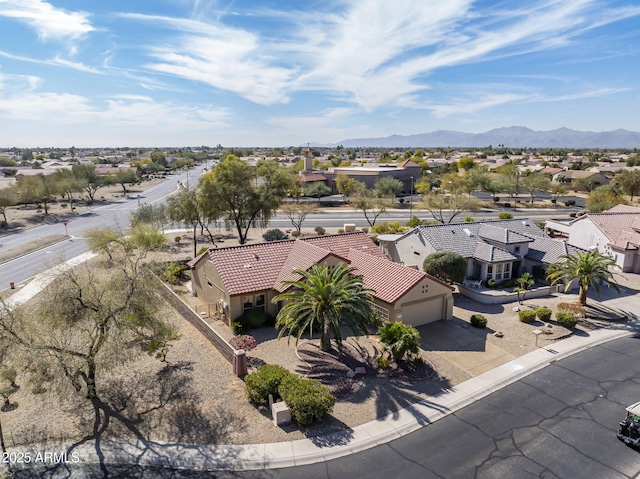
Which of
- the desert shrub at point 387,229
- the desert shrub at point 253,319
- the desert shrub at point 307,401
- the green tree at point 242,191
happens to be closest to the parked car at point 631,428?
the desert shrub at point 307,401

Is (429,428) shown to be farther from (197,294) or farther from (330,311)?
(197,294)

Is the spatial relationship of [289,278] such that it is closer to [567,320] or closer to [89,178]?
[567,320]

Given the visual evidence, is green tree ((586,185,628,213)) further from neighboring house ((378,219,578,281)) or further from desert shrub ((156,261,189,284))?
desert shrub ((156,261,189,284))

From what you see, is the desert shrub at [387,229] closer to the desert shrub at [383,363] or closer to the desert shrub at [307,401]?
the desert shrub at [383,363]

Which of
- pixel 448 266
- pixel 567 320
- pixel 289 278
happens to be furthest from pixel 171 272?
pixel 567 320

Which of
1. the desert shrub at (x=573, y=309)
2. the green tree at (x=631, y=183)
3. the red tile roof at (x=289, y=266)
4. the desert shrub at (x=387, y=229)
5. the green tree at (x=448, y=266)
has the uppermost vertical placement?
the green tree at (x=631, y=183)

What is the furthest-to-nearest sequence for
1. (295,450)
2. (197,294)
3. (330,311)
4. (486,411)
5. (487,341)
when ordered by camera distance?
(197,294) < (487,341) < (330,311) < (486,411) < (295,450)

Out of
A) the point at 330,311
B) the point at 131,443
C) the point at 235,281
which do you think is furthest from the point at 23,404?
the point at 330,311
